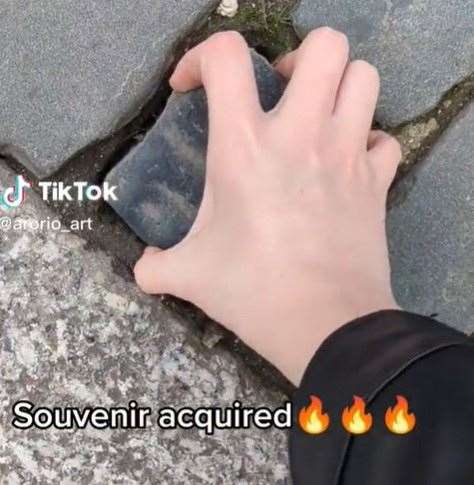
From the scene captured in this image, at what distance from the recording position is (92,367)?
1.33 m

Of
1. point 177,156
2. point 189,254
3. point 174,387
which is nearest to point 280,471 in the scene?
point 174,387

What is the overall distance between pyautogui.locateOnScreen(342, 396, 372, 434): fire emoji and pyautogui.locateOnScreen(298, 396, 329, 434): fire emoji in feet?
0.13

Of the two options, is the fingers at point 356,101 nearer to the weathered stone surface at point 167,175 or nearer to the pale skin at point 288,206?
the pale skin at point 288,206

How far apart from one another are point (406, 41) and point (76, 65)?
1.72ft

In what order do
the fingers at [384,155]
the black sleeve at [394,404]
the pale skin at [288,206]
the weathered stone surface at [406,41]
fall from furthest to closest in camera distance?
the weathered stone surface at [406,41] → the fingers at [384,155] → the pale skin at [288,206] → the black sleeve at [394,404]

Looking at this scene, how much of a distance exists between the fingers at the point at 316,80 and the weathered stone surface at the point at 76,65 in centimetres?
25

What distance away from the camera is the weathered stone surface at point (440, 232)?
4.49 ft

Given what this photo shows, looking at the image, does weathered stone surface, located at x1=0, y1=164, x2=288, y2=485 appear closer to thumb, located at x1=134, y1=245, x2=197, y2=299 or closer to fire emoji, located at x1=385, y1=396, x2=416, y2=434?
thumb, located at x1=134, y1=245, x2=197, y2=299

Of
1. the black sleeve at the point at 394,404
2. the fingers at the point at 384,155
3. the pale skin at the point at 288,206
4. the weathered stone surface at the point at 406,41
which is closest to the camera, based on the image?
the black sleeve at the point at 394,404

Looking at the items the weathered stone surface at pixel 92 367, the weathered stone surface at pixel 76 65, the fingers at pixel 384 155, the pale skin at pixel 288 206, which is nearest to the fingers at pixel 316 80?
the pale skin at pixel 288 206

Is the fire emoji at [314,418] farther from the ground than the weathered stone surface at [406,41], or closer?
closer

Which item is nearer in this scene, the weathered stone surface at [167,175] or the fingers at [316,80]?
the fingers at [316,80]

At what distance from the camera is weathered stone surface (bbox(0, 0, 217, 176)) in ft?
4.31

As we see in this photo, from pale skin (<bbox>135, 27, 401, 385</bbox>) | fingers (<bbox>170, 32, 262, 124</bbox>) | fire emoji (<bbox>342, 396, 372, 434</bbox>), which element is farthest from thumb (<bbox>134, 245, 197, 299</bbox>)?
fire emoji (<bbox>342, 396, 372, 434</bbox>)
